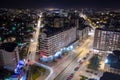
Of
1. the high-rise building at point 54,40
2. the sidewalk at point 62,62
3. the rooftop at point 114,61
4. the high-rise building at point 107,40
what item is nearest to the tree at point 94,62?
the rooftop at point 114,61

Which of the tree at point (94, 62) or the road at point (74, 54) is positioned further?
the tree at point (94, 62)

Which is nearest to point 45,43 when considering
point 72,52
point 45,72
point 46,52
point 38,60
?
point 46,52

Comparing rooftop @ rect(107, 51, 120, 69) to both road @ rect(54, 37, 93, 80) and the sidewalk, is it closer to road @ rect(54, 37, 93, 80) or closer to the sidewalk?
road @ rect(54, 37, 93, 80)

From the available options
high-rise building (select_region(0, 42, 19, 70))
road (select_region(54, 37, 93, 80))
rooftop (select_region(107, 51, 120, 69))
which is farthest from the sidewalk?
rooftop (select_region(107, 51, 120, 69))

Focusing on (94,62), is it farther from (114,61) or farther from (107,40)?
(107,40)

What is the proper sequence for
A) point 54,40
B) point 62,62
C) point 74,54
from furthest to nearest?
point 74,54, point 54,40, point 62,62

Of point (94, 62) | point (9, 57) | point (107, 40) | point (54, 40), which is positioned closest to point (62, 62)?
point (54, 40)

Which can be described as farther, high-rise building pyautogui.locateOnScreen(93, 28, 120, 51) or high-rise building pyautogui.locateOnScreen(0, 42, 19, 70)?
high-rise building pyautogui.locateOnScreen(93, 28, 120, 51)

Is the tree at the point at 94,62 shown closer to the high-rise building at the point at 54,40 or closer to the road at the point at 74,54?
the road at the point at 74,54
